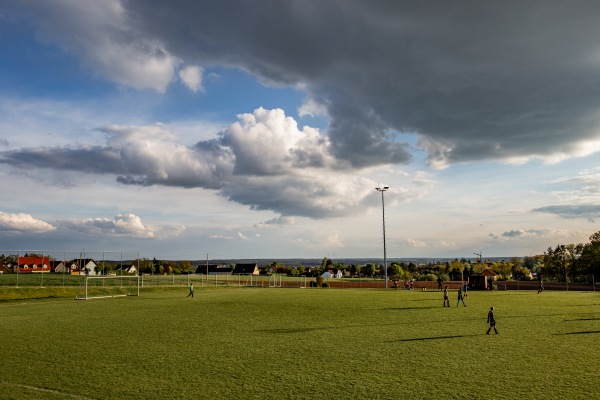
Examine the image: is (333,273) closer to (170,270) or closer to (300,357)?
(170,270)

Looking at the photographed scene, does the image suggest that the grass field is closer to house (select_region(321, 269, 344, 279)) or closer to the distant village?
the distant village

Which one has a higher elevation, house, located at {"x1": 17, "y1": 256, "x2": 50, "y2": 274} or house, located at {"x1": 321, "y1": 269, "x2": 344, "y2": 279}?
house, located at {"x1": 17, "y1": 256, "x2": 50, "y2": 274}

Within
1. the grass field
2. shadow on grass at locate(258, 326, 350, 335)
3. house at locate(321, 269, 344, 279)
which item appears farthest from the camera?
house at locate(321, 269, 344, 279)

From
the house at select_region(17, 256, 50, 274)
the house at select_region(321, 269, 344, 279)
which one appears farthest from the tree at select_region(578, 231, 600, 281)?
the house at select_region(17, 256, 50, 274)

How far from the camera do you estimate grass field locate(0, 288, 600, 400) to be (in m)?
13.2

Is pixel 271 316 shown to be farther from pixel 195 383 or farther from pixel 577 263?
pixel 577 263

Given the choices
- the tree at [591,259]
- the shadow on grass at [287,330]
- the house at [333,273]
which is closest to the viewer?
the shadow on grass at [287,330]

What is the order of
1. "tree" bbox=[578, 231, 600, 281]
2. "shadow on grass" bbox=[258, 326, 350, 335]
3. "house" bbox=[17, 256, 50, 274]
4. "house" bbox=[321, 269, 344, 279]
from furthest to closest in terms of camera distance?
"house" bbox=[321, 269, 344, 279] < "house" bbox=[17, 256, 50, 274] < "tree" bbox=[578, 231, 600, 281] < "shadow on grass" bbox=[258, 326, 350, 335]

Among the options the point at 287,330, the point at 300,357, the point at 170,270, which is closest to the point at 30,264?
the point at 170,270

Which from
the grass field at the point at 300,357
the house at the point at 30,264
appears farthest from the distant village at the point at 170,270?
the grass field at the point at 300,357

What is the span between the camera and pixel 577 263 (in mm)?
95625

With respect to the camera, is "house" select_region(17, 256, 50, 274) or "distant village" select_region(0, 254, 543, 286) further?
"house" select_region(17, 256, 50, 274)

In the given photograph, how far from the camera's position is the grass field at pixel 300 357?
1322cm

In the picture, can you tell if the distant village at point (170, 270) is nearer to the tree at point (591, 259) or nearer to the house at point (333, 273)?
the house at point (333, 273)
